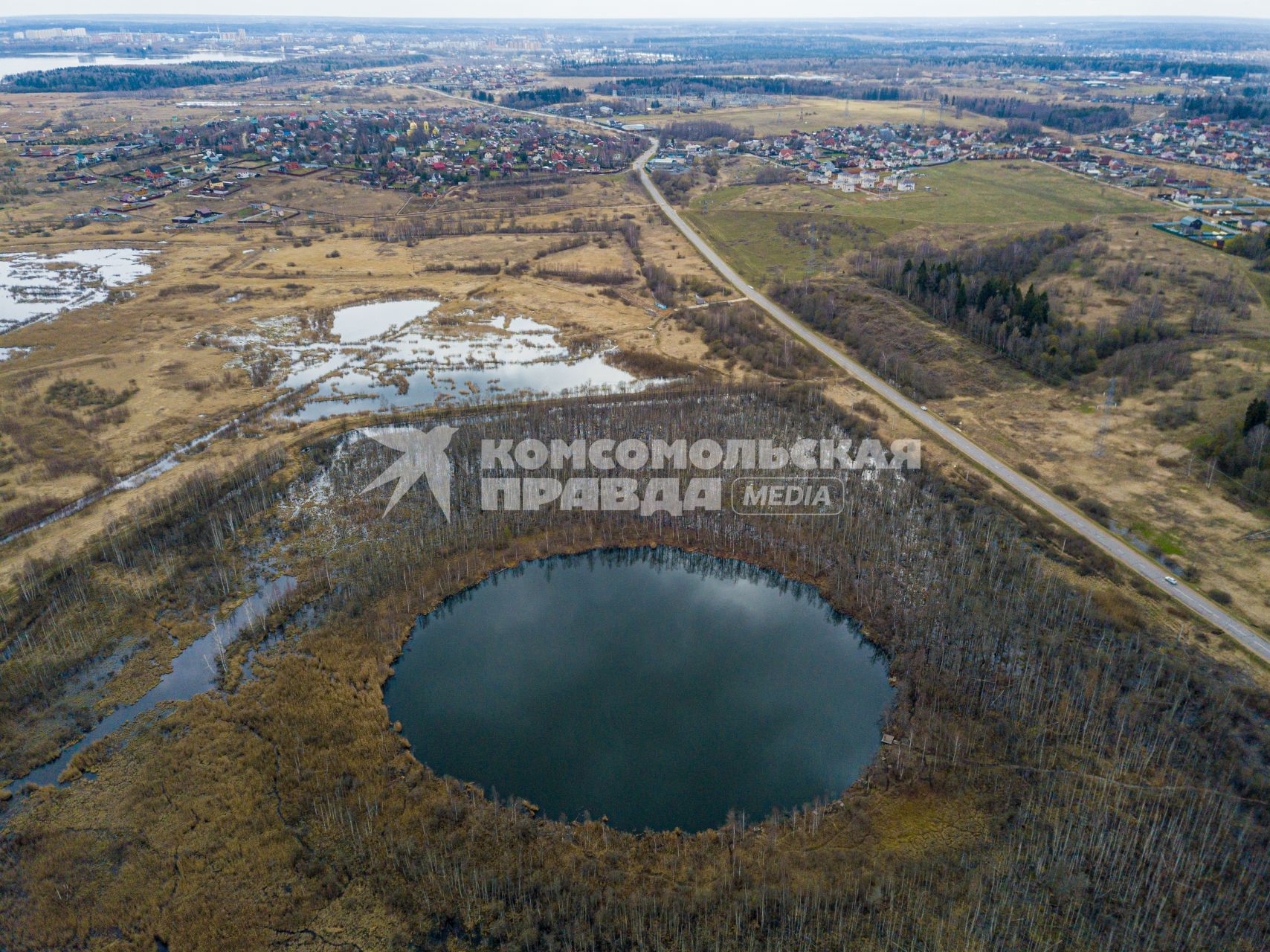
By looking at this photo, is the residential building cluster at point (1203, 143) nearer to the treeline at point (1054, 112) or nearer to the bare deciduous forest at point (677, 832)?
the treeline at point (1054, 112)

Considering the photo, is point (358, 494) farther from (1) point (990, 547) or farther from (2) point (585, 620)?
(1) point (990, 547)

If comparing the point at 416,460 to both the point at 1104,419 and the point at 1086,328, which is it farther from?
the point at 1086,328

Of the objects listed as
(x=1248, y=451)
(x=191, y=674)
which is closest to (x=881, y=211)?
(x=1248, y=451)

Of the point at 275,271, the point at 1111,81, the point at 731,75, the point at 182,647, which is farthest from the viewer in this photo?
the point at 731,75

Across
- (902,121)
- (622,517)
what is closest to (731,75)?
(902,121)

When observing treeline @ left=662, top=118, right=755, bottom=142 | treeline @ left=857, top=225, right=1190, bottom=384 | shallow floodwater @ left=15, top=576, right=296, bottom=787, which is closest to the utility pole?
treeline @ left=857, top=225, right=1190, bottom=384

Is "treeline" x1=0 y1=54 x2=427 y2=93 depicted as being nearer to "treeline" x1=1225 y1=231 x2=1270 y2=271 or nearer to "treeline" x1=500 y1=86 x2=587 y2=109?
"treeline" x1=500 y1=86 x2=587 y2=109
